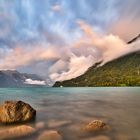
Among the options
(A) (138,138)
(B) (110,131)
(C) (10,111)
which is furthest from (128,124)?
(C) (10,111)

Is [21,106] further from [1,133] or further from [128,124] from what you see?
[128,124]

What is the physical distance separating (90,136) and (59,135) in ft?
A: 9.37

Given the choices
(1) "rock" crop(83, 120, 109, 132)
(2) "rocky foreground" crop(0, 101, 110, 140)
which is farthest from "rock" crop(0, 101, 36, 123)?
(1) "rock" crop(83, 120, 109, 132)

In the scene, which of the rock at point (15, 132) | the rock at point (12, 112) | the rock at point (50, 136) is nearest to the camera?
the rock at point (50, 136)

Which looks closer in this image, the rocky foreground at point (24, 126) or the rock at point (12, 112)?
the rocky foreground at point (24, 126)

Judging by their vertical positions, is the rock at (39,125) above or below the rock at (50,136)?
above

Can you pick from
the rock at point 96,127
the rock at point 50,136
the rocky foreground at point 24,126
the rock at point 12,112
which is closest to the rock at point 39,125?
the rocky foreground at point 24,126

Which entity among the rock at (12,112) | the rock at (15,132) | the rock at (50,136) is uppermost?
the rock at (12,112)

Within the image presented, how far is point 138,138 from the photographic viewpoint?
20.0 metres

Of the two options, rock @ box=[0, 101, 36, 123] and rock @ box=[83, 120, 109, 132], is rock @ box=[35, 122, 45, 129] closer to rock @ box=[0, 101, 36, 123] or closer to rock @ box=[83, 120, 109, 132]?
rock @ box=[0, 101, 36, 123]

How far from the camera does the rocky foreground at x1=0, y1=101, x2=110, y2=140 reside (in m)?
20.8

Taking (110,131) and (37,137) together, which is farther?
(110,131)

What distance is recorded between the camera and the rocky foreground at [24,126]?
20781 millimetres

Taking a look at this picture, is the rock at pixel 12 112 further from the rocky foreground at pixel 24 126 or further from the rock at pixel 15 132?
the rock at pixel 15 132
